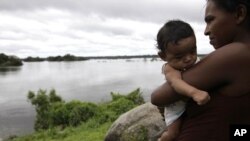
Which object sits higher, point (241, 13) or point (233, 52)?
point (241, 13)

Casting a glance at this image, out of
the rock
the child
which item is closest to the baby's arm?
the child

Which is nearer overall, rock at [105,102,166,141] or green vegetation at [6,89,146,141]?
rock at [105,102,166,141]

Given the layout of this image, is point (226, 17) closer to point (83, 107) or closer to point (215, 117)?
point (215, 117)

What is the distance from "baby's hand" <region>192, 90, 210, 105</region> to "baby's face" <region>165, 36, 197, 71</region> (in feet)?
0.88

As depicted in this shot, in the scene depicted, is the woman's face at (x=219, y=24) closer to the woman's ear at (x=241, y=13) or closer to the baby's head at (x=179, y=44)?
the woman's ear at (x=241, y=13)

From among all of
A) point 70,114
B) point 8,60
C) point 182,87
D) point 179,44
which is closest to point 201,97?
point 182,87

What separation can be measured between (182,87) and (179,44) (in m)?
0.29

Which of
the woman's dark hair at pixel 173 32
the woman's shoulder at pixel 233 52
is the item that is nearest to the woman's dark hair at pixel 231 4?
the woman's shoulder at pixel 233 52

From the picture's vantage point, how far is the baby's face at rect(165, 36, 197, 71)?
96.3 inches

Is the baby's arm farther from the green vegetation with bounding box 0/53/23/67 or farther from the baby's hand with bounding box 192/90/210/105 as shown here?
the green vegetation with bounding box 0/53/23/67

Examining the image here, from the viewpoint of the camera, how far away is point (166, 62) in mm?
2605

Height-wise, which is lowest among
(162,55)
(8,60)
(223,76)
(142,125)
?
(8,60)

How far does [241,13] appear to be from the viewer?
7.33ft

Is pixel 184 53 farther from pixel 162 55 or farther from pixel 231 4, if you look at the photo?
pixel 231 4
